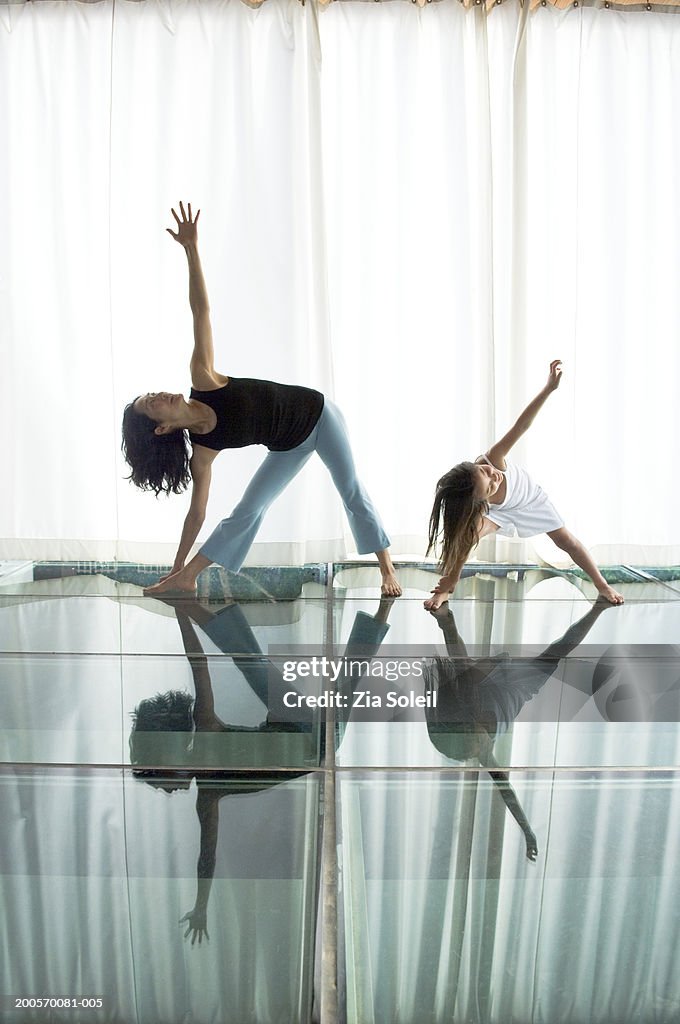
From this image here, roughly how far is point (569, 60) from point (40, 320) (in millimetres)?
1617

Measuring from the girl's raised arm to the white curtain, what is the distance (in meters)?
0.03

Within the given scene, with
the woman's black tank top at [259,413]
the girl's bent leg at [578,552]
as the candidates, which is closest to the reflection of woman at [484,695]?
Result: the girl's bent leg at [578,552]

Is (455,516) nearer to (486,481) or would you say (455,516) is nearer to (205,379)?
(486,481)

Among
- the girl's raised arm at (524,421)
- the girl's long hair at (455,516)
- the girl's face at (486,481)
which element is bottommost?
the girl's long hair at (455,516)

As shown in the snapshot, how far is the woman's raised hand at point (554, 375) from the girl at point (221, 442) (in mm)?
593

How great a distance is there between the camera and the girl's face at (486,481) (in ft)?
7.86

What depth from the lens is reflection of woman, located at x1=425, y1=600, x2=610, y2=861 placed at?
1.31m

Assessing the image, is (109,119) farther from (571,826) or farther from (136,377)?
(571,826)

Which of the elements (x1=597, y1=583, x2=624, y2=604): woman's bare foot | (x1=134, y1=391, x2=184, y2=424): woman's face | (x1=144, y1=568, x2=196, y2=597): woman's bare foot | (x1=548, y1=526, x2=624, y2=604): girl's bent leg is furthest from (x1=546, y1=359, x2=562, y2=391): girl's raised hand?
(x1=144, y1=568, x2=196, y2=597): woman's bare foot

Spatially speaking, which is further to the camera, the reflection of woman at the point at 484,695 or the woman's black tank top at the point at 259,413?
the woman's black tank top at the point at 259,413

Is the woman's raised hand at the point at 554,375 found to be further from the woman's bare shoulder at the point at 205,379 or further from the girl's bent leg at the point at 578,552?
the woman's bare shoulder at the point at 205,379

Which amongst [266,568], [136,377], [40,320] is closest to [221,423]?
[136,377]

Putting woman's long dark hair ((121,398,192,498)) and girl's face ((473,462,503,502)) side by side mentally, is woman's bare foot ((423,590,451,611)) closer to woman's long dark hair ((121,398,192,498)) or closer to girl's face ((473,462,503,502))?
girl's face ((473,462,503,502))

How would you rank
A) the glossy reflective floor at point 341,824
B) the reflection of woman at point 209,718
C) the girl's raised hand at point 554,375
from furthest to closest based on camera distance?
the girl's raised hand at point 554,375, the reflection of woman at point 209,718, the glossy reflective floor at point 341,824
